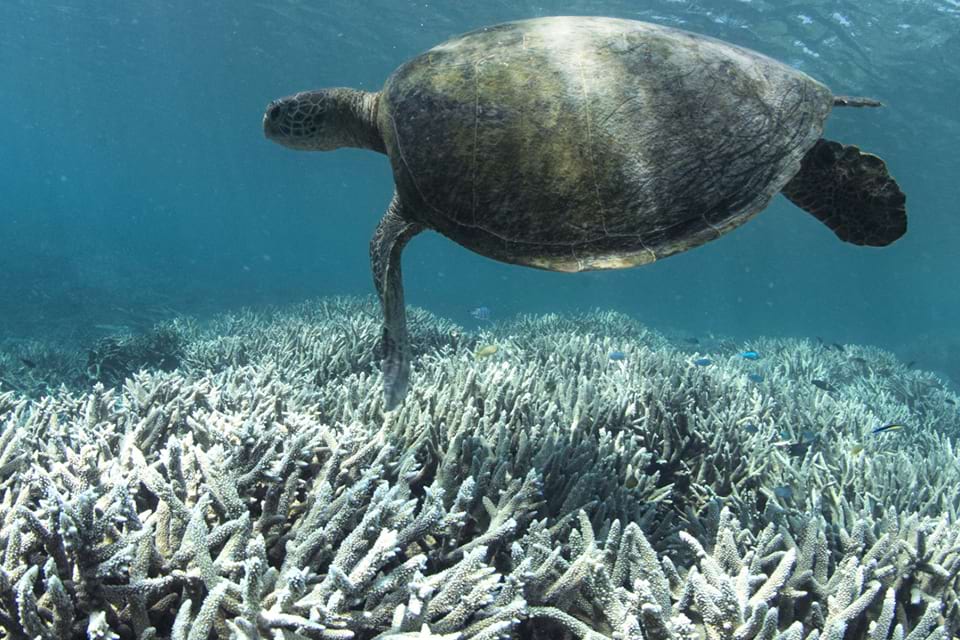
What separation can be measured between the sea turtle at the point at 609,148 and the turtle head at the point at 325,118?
22.7 inches

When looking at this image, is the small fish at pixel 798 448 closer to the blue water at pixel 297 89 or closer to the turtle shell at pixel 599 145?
the turtle shell at pixel 599 145

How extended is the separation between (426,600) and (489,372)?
105 inches

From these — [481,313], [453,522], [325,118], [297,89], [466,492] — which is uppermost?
[297,89]

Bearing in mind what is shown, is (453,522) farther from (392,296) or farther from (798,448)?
(798,448)

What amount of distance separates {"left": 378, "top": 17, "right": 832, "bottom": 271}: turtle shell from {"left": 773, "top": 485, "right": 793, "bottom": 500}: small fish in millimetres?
1852

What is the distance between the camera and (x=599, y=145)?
256cm

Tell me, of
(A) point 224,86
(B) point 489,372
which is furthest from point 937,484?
(A) point 224,86

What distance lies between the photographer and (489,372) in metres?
4.37

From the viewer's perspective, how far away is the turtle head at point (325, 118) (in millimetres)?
3559

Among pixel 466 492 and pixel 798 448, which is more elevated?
pixel 798 448

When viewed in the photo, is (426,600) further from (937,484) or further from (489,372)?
(937,484)

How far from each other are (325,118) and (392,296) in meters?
1.43

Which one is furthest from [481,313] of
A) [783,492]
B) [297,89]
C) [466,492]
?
[297,89]

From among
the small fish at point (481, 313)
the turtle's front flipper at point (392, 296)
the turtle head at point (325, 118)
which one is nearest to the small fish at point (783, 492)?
the turtle's front flipper at point (392, 296)
